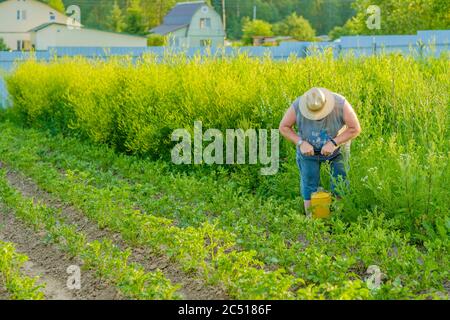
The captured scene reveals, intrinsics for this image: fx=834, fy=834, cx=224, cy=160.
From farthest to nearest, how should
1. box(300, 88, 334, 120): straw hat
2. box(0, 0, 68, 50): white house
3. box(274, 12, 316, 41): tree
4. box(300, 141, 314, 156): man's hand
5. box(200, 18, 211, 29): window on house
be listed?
box(274, 12, 316, 41): tree, box(200, 18, 211, 29): window on house, box(0, 0, 68, 50): white house, box(300, 141, 314, 156): man's hand, box(300, 88, 334, 120): straw hat

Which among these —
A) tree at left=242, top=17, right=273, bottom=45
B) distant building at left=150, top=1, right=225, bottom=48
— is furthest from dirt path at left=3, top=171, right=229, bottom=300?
distant building at left=150, top=1, right=225, bottom=48

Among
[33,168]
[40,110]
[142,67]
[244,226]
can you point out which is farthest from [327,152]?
[40,110]

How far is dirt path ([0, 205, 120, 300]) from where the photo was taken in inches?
249

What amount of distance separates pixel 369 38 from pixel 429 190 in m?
15.0

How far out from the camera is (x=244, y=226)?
7266 millimetres

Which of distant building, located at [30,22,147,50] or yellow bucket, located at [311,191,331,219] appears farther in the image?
distant building, located at [30,22,147,50]

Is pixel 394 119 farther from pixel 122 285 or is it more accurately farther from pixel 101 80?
pixel 101 80

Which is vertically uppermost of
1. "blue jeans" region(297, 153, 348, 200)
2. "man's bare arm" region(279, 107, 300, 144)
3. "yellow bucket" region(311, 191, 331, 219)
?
"man's bare arm" region(279, 107, 300, 144)

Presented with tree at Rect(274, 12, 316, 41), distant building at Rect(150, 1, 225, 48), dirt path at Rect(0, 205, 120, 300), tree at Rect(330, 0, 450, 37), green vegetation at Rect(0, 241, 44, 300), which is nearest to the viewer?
green vegetation at Rect(0, 241, 44, 300)

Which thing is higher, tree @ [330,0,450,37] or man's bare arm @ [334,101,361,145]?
tree @ [330,0,450,37]

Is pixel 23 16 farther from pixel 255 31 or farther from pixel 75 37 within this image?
pixel 255 31

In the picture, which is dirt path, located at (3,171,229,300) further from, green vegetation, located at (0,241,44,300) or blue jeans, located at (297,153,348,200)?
blue jeans, located at (297,153,348,200)
